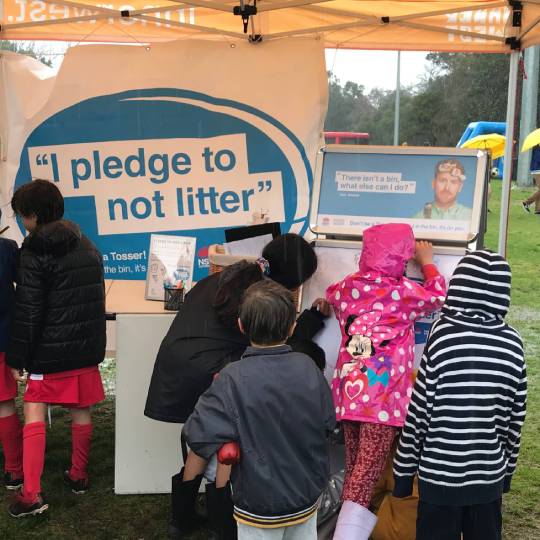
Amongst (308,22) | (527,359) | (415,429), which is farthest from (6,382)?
(527,359)

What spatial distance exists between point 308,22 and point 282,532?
3.82 m

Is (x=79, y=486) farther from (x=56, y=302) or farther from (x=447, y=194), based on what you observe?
(x=447, y=194)

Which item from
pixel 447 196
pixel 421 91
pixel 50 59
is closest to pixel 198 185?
pixel 50 59

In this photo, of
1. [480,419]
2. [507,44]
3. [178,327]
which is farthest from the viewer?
[507,44]

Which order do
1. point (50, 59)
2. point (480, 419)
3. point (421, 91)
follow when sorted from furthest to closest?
1. point (421, 91)
2. point (50, 59)
3. point (480, 419)

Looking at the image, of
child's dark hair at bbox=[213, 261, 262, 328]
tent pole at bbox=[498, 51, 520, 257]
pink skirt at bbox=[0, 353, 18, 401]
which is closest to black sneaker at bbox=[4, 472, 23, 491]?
pink skirt at bbox=[0, 353, 18, 401]

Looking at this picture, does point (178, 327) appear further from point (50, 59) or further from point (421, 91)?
point (421, 91)

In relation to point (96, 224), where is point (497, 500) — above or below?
below

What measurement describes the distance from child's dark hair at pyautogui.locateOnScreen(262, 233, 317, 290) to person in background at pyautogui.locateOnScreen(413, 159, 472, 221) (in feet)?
2.06

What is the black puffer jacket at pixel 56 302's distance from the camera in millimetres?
3367

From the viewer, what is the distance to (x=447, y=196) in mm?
3592

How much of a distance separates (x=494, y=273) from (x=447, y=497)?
762mm

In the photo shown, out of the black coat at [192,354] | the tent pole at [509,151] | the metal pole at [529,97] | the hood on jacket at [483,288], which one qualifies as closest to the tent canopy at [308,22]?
the tent pole at [509,151]

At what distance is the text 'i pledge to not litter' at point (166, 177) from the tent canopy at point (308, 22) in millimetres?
784
